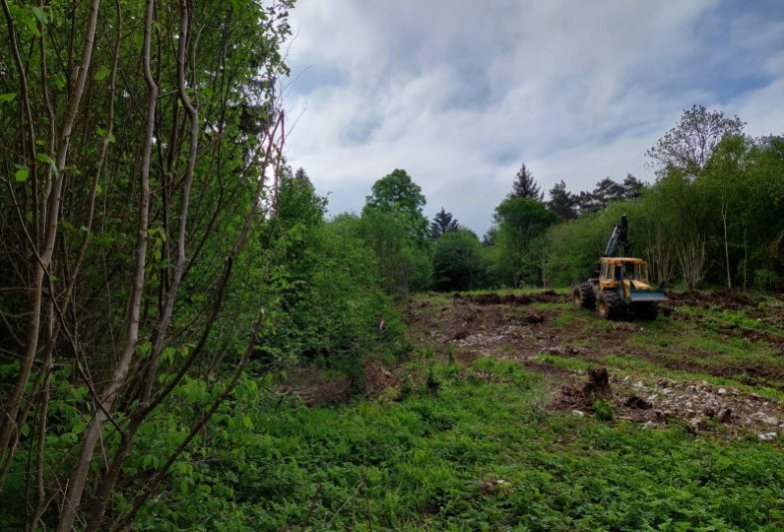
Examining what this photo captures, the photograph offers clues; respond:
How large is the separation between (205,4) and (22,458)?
118 inches

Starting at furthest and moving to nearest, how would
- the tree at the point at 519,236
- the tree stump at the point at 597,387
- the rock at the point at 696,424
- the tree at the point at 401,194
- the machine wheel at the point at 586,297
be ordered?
the tree at the point at 519,236
the tree at the point at 401,194
the machine wheel at the point at 586,297
the tree stump at the point at 597,387
the rock at the point at 696,424

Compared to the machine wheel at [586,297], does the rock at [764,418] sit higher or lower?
lower

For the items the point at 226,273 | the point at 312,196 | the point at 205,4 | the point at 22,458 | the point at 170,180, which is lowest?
the point at 22,458

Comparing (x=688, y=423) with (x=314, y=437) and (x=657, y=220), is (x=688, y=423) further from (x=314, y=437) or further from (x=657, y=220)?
(x=657, y=220)

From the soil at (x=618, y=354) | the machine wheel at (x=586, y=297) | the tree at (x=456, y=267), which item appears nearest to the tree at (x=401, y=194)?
the tree at (x=456, y=267)

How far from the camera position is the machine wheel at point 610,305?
15.7 meters

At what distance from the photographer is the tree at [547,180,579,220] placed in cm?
6138

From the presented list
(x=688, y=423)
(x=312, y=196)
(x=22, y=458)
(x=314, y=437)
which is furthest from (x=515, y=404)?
(x=312, y=196)

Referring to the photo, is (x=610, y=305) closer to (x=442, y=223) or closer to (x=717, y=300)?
(x=717, y=300)

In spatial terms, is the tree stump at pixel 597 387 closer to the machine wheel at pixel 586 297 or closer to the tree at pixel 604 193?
the machine wheel at pixel 586 297

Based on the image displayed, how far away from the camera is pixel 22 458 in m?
3.08

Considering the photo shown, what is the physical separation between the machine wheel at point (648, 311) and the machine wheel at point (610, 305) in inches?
27.0

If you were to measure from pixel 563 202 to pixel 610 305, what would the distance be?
48978mm

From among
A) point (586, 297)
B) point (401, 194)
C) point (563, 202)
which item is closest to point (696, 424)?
point (586, 297)
